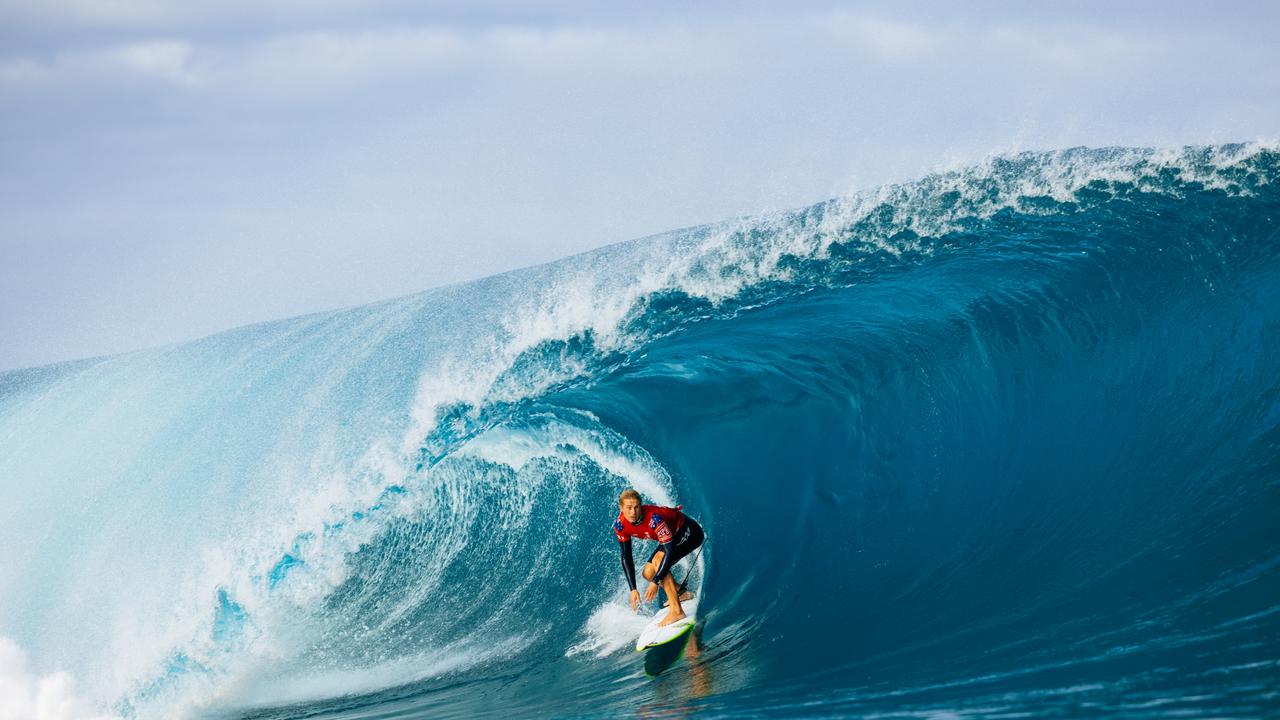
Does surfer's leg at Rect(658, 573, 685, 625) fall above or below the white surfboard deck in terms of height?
above

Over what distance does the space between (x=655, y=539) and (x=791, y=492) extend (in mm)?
1837

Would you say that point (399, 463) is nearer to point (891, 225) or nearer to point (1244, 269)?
point (891, 225)

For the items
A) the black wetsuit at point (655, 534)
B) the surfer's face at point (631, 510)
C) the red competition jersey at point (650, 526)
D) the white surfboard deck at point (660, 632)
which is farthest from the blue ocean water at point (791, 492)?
the surfer's face at point (631, 510)

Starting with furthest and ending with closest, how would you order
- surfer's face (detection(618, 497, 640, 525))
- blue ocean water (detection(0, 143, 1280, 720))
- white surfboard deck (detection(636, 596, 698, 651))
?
surfer's face (detection(618, 497, 640, 525)) → white surfboard deck (detection(636, 596, 698, 651)) → blue ocean water (detection(0, 143, 1280, 720))

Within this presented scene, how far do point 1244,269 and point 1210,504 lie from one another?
4.46 m

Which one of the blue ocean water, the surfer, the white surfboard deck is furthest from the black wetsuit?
the blue ocean water

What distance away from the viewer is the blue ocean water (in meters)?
4.62

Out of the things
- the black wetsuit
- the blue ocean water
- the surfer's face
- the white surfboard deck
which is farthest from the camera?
the black wetsuit

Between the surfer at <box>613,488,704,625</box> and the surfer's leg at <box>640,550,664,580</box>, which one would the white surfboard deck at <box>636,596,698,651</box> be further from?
the surfer's leg at <box>640,550,664,580</box>

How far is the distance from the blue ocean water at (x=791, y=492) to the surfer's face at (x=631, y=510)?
897 millimetres

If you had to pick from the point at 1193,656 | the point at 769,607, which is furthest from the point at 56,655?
the point at 1193,656

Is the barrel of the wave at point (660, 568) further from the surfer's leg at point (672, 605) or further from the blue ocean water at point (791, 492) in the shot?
the blue ocean water at point (791, 492)

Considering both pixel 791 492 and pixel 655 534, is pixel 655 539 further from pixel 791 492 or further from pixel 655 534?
pixel 791 492

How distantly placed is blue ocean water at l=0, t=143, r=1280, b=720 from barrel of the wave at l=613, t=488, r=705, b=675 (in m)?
0.18
